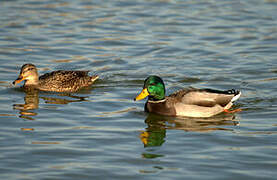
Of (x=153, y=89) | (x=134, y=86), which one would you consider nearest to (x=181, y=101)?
(x=153, y=89)

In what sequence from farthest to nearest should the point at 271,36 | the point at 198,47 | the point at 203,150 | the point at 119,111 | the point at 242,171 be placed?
the point at 271,36 < the point at 198,47 < the point at 119,111 < the point at 203,150 < the point at 242,171

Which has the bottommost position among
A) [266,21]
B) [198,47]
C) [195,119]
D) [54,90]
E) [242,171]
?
[242,171]

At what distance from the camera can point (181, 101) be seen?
33.7ft

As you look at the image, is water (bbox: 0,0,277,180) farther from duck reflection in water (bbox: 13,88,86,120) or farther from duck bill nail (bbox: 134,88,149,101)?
duck bill nail (bbox: 134,88,149,101)

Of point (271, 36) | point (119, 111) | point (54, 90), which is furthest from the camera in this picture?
point (271, 36)

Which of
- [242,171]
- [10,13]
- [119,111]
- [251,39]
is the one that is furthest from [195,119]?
[10,13]

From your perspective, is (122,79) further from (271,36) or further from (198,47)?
(271,36)

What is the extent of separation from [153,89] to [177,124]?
957 mm

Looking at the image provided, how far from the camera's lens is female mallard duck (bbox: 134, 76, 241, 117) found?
10.2 meters

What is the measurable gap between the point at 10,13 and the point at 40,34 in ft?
9.21

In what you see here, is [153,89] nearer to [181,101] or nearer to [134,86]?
[181,101]

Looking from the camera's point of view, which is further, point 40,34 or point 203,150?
point 40,34

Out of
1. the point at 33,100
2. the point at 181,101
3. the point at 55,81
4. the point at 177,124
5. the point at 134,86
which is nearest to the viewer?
the point at 177,124

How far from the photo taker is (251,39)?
16.2 metres
